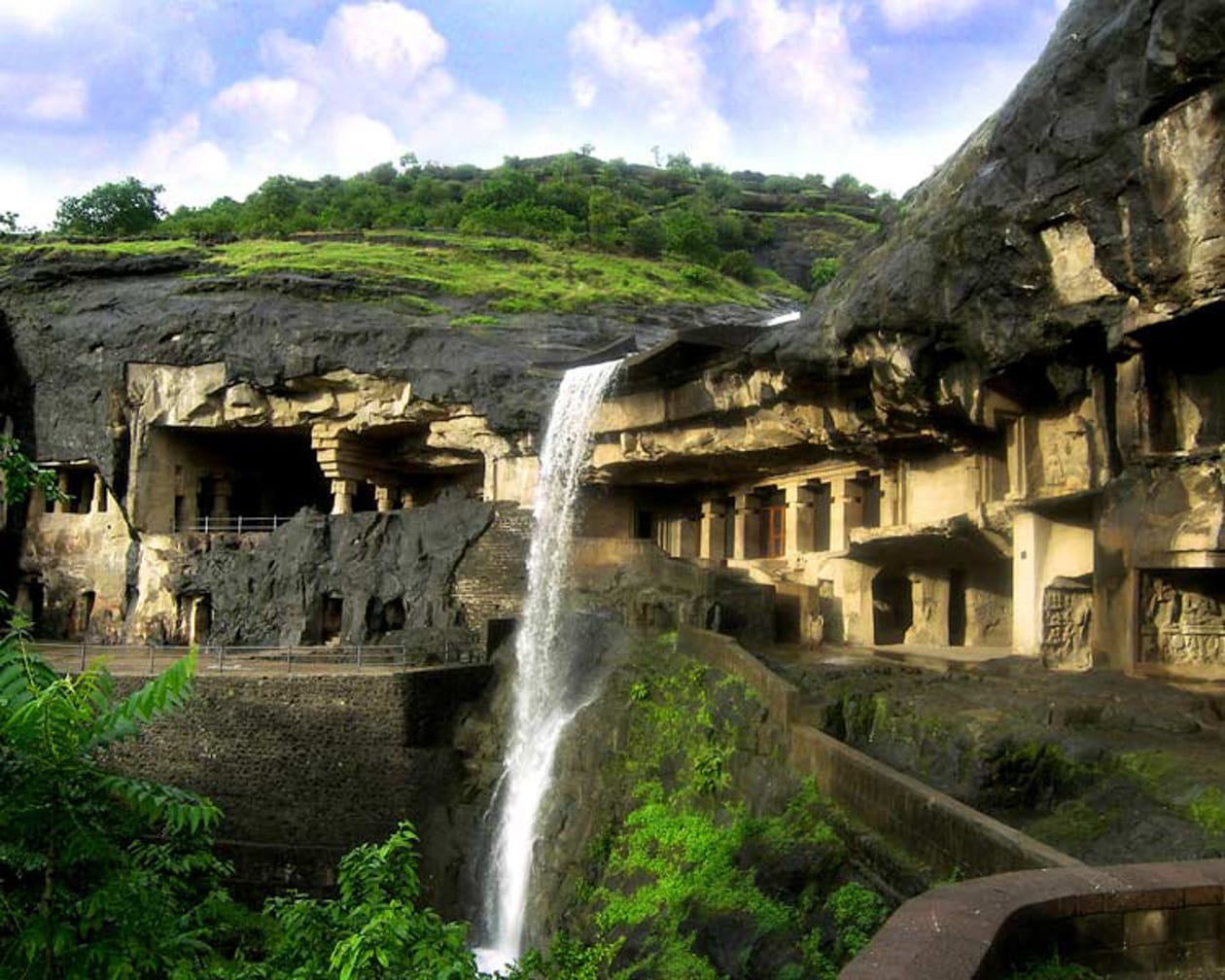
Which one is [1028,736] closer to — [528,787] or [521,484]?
[528,787]

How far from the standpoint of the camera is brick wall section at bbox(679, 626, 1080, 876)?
324 inches

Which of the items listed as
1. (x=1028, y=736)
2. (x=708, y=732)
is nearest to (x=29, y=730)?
(x=1028, y=736)

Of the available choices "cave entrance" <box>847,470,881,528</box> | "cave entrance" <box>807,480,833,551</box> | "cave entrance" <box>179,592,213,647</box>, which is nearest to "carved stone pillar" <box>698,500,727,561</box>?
"cave entrance" <box>807,480,833,551</box>

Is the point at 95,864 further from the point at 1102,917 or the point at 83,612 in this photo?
the point at 83,612

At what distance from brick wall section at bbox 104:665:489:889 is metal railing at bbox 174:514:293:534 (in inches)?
524

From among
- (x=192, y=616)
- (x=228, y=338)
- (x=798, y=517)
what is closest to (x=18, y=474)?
(x=798, y=517)

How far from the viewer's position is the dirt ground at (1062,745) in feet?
32.0

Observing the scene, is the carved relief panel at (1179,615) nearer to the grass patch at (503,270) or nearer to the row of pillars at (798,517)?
the row of pillars at (798,517)

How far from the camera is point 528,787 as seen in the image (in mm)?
18391

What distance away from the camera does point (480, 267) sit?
4244cm

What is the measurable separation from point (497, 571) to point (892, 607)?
955 cm

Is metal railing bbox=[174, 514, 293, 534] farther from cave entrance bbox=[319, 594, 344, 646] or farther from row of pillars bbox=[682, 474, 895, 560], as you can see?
row of pillars bbox=[682, 474, 895, 560]

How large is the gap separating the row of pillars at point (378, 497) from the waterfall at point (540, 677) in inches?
242

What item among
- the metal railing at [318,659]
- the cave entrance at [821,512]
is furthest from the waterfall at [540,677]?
the cave entrance at [821,512]
